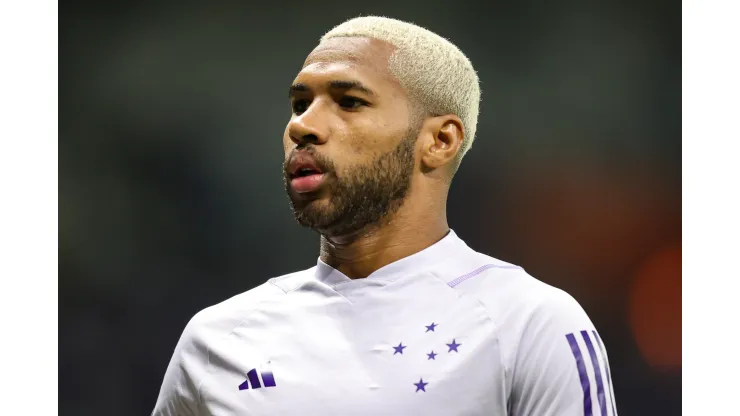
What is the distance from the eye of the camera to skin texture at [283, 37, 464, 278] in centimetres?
231

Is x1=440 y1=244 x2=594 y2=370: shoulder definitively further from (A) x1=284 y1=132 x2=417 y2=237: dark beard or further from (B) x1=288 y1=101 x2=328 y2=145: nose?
(B) x1=288 y1=101 x2=328 y2=145: nose

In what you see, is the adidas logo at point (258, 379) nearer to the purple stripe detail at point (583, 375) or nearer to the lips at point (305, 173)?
the lips at point (305, 173)

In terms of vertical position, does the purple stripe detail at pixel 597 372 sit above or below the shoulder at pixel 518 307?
below

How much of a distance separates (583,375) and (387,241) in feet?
1.93

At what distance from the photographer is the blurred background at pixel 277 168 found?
148 inches

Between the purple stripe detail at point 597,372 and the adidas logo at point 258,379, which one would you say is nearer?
the purple stripe detail at point 597,372

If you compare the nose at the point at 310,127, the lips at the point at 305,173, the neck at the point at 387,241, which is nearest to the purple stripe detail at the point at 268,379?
the neck at the point at 387,241

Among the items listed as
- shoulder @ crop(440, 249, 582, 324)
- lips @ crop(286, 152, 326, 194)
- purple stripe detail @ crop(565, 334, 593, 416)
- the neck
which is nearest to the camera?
purple stripe detail @ crop(565, 334, 593, 416)

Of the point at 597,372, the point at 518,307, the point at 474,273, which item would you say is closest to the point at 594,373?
the point at 597,372

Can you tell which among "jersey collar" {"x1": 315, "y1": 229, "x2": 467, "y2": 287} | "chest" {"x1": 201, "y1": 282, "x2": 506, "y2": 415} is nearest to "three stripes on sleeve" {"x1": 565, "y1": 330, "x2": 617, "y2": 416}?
"chest" {"x1": 201, "y1": 282, "x2": 506, "y2": 415}

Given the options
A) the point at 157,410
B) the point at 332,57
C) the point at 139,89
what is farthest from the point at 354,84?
the point at 139,89

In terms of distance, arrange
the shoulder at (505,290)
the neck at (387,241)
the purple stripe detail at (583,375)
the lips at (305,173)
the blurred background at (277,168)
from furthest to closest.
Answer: the blurred background at (277,168) → the neck at (387,241) → the lips at (305,173) → the shoulder at (505,290) → the purple stripe detail at (583,375)

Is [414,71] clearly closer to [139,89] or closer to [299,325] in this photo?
[299,325]

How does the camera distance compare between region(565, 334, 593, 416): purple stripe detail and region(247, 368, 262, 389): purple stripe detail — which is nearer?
region(565, 334, 593, 416): purple stripe detail
